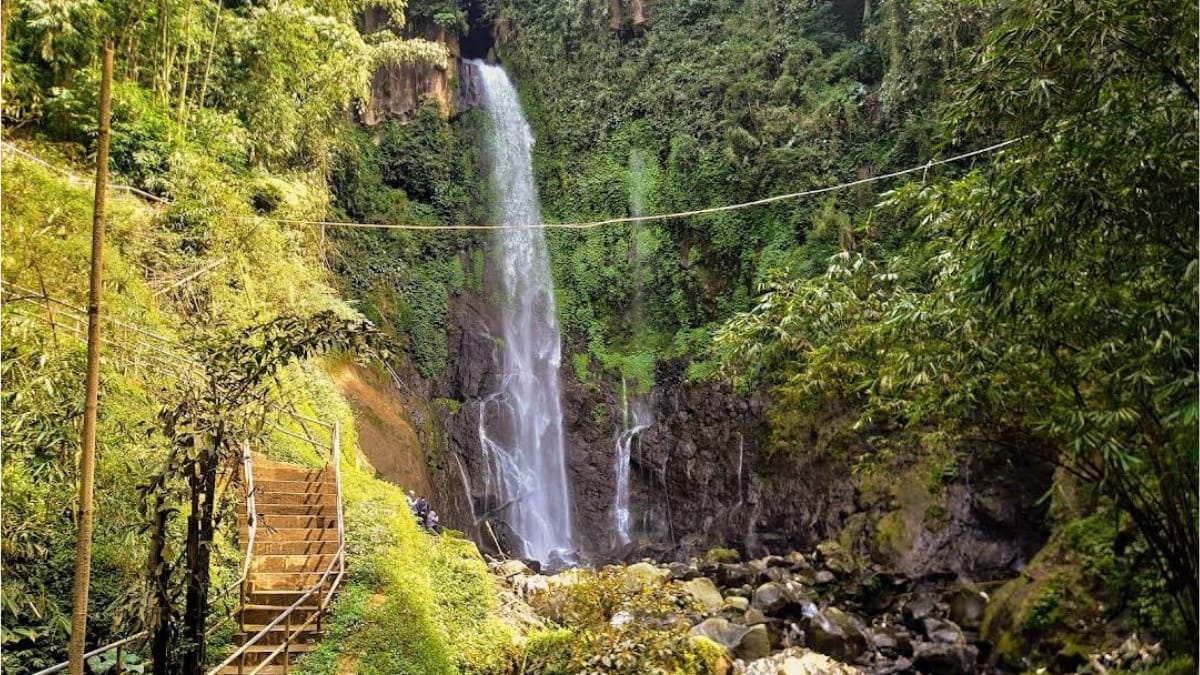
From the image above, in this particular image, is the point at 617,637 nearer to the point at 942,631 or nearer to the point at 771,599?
the point at 771,599

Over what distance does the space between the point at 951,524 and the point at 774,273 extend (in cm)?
610

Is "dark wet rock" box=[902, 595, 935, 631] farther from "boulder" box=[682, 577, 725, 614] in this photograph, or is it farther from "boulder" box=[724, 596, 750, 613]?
"boulder" box=[682, 577, 725, 614]

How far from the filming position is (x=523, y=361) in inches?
824

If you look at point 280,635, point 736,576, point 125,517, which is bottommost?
point 736,576

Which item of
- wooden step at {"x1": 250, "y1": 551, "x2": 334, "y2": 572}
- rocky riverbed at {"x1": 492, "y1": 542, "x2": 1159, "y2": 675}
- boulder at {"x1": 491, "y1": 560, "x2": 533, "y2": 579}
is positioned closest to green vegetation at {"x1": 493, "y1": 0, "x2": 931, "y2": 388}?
rocky riverbed at {"x1": 492, "y1": 542, "x2": 1159, "y2": 675}

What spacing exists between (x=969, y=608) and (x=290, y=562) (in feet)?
28.4

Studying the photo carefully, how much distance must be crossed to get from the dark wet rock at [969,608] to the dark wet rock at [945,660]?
38.6 inches

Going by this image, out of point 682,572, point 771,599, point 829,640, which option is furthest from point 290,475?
point 682,572

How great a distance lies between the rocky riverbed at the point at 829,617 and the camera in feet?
28.5

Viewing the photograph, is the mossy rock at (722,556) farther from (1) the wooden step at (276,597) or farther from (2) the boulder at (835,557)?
(1) the wooden step at (276,597)

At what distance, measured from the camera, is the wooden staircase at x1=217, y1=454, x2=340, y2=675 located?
6574mm

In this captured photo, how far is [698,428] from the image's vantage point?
60.3 ft

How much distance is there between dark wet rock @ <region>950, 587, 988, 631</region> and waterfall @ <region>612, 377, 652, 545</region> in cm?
864

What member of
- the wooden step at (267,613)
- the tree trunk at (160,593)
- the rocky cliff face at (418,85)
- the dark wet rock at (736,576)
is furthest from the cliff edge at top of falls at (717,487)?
the tree trunk at (160,593)
